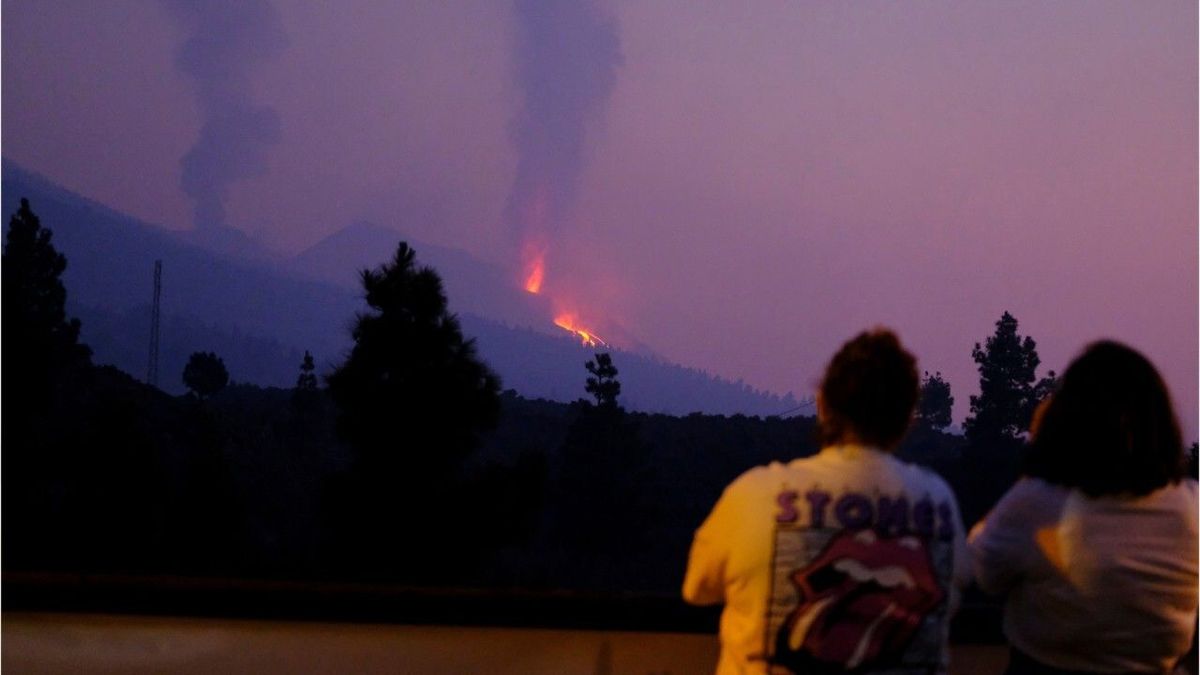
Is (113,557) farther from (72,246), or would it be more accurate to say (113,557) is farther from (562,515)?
(72,246)

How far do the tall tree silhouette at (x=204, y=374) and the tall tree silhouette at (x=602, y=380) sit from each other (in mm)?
16785

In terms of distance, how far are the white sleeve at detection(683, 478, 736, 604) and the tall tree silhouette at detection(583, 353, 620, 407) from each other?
62.3ft

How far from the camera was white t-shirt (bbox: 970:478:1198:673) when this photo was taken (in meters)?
1.76

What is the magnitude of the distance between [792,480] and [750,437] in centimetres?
→ 2271

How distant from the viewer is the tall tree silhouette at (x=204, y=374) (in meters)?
33.4

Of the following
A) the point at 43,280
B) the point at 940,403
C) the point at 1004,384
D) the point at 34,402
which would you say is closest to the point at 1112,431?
the point at 34,402

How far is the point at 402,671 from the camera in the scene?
238cm

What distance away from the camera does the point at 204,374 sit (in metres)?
33.7

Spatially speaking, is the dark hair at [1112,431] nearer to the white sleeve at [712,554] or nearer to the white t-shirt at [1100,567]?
the white t-shirt at [1100,567]

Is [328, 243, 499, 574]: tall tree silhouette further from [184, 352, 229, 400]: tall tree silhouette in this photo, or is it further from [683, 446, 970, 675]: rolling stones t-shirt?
[184, 352, 229, 400]: tall tree silhouette

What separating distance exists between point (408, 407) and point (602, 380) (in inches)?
458

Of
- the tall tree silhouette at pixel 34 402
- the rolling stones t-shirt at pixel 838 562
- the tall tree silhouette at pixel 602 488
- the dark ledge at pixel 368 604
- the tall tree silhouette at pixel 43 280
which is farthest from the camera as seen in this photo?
the tall tree silhouette at pixel 602 488

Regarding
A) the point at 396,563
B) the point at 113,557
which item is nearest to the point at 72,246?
the point at 113,557

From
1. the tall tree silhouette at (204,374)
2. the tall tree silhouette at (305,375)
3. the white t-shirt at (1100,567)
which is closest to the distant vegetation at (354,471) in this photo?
the white t-shirt at (1100,567)
